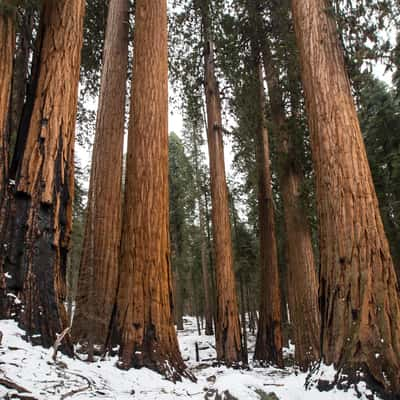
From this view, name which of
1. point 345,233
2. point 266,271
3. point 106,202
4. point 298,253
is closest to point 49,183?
point 106,202

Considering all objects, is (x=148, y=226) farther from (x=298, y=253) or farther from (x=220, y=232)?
(x=220, y=232)

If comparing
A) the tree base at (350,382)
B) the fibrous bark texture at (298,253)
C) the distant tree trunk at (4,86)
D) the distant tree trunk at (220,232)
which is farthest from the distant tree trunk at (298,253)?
the distant tree trunk at (4,86)

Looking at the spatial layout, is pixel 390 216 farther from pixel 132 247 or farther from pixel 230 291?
pixel 132 247

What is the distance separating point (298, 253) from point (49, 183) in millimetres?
5739

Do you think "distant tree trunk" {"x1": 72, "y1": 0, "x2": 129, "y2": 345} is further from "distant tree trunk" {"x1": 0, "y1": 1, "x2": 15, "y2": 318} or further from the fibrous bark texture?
the fibrous bark texture

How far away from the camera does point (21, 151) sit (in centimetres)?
376

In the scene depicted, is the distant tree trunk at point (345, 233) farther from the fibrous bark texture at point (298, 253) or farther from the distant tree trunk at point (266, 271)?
the distant tree trunk at point (266, 271)

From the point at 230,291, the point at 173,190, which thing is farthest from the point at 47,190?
the point at 173,190

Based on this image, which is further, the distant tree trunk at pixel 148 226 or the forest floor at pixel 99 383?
the distant tree trunk at pixel 148 226

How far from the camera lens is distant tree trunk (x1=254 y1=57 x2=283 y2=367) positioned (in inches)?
396

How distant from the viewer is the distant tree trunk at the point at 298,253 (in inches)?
294

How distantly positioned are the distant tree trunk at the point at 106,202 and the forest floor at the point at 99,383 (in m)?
1.34

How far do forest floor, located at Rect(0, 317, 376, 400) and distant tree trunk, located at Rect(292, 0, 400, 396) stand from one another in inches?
12.3

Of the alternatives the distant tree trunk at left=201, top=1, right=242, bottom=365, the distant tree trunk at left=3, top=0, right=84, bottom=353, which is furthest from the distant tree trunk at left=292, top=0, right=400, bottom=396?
the distant tree trunk at left=201, top=1, right=242, bottom=365
